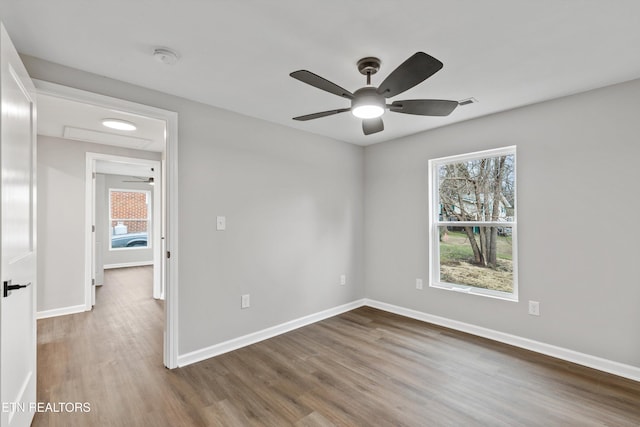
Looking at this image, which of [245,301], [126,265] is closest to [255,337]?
[245,301]

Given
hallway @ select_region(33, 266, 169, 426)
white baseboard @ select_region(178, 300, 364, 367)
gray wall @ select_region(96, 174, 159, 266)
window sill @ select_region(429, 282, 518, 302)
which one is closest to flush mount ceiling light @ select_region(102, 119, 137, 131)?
hallway @ select_region(33, 266, 169, 426)

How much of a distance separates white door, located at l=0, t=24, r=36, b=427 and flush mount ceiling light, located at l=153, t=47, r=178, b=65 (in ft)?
2.29

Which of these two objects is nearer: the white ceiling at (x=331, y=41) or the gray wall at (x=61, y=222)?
the white ceiling at (x=331, y=41)

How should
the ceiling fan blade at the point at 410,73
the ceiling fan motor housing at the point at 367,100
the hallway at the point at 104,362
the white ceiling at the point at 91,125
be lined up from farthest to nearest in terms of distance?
the white ceiling at the point at 91,125
the hallway at the point at 104,362
the ceiling fan motor housing at the point at 367,100
the ceiling fan blade at the point at 410,73

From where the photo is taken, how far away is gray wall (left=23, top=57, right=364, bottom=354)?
273cm

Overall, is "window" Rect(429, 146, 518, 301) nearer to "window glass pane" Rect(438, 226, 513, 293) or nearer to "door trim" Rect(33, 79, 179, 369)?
"window glass pane" Rect(438, 226, 513, 293)

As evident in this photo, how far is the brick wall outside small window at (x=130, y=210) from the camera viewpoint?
315 inches

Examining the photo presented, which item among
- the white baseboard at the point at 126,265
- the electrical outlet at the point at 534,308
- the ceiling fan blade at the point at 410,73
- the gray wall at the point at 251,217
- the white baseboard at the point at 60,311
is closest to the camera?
the ceiling fan blade at the point at 410,73

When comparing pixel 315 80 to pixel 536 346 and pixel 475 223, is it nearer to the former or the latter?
pixel 475 223

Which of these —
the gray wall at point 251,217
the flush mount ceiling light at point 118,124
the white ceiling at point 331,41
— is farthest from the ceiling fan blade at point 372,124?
the flush mount ceiling light at point 118,124

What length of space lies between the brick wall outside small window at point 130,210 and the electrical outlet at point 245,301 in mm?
6662

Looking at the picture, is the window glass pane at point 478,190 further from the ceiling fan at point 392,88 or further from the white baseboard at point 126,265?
the white baseboard at point 126,265

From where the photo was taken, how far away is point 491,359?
9.05ft

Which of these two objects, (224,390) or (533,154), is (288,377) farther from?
(533,154)
